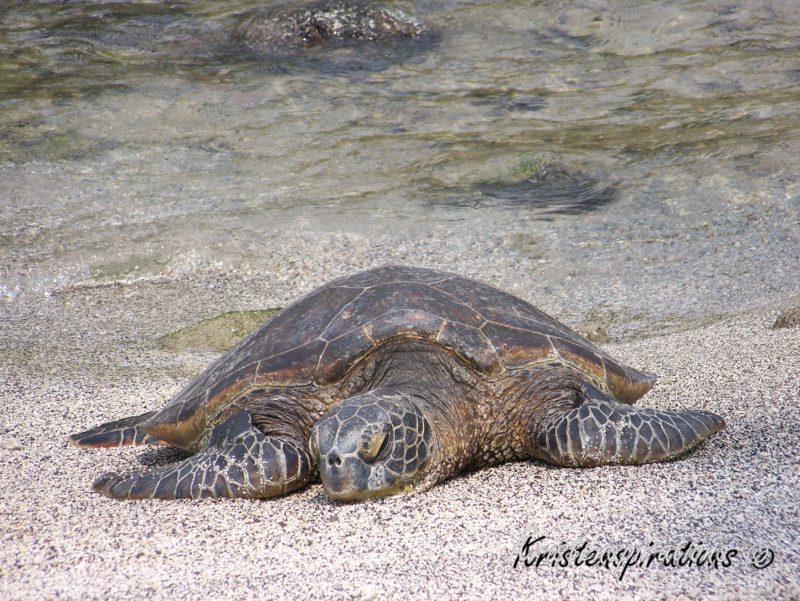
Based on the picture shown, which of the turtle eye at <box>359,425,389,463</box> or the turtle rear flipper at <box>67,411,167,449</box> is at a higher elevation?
the turtle eye at <box>359,425,389,463</box>

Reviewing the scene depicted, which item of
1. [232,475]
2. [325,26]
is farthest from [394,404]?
[325,26]

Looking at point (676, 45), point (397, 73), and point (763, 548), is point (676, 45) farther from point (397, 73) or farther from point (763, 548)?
point (763, 548)

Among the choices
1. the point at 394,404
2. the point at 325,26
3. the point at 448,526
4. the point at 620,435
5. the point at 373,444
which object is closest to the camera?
the point at 448,526

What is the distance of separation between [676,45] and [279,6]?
599cm

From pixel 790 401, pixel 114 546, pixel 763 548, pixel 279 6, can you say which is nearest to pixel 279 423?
pixel 114 546

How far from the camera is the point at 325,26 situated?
473 inches

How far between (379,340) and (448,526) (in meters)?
0.98

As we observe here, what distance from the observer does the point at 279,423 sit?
128 inches

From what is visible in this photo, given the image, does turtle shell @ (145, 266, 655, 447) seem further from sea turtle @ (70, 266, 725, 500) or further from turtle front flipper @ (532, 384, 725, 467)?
turtle front flipper @ (532, 384, 725, 467)

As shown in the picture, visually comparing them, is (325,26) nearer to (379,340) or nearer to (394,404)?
(379,340)

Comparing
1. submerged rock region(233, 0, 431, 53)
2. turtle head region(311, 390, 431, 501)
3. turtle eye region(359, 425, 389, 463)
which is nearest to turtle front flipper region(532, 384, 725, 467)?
turtle head region(311, 390, 431, 501)

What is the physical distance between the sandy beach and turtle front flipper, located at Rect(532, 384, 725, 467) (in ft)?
0.19

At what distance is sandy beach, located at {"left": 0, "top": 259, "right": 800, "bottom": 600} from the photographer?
213cm

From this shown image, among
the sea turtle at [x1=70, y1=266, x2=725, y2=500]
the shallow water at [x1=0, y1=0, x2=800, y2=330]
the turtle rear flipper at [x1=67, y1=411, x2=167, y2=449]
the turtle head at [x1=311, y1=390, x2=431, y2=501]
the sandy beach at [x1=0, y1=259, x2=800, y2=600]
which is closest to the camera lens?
the sandy beach at [x1=0, y1=259, x2=800, y2=600]
